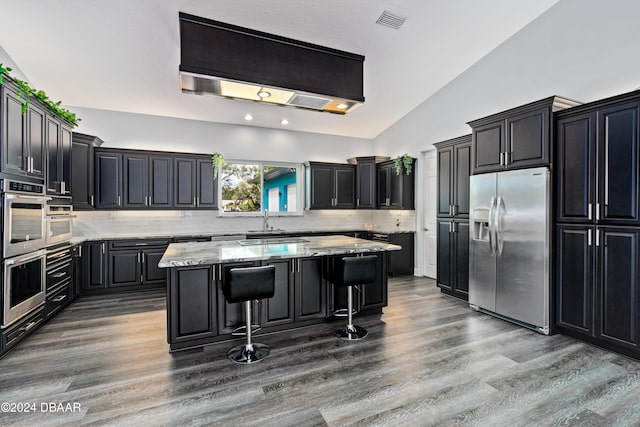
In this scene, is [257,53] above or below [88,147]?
above

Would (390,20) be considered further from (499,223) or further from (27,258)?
(27,258)

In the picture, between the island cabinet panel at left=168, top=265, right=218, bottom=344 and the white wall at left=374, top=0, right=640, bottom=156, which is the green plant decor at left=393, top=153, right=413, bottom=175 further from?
the island cabinet panel at left=168, top=265, right=218, bottom=344

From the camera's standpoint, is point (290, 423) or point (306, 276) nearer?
point (290, 423)

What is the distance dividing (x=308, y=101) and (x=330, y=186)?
3401 millimetres

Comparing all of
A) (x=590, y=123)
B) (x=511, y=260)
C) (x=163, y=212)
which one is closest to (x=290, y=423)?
(x=511, y=260)

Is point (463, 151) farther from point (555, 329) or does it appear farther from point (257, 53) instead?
point (257, 53)

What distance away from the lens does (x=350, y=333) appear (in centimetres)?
315

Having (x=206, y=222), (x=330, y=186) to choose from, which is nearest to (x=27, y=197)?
(x=206, y=222)

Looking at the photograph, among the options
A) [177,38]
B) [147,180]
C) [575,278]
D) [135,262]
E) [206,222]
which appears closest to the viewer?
[575,278]

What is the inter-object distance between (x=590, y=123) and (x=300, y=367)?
3.48 m

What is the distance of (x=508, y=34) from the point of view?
14.1 ft

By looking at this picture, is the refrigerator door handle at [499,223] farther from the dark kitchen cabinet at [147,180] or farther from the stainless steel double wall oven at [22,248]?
the dark kitchen cabinet at [147,180]

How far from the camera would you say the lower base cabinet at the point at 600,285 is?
2707mm

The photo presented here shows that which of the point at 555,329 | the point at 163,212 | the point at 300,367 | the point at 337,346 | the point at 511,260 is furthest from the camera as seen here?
the point at 163,212
